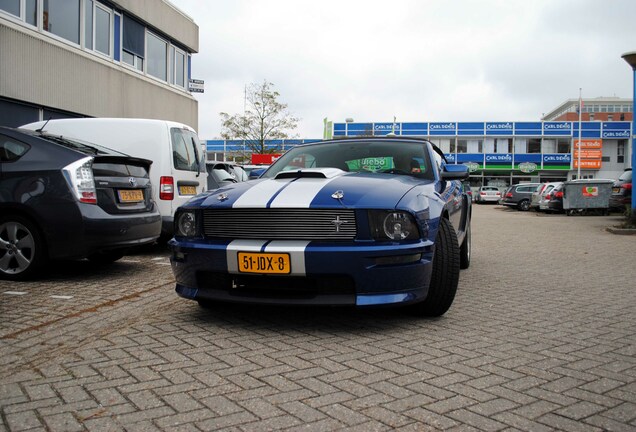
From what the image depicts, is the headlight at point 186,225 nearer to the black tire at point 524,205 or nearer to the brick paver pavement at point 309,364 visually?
the brick paver pavement at point 309,364

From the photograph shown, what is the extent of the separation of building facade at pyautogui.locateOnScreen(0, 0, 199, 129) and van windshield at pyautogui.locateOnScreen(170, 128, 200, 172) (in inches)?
235

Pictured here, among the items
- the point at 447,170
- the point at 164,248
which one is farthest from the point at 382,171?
the point at 164,248

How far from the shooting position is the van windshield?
770 cm

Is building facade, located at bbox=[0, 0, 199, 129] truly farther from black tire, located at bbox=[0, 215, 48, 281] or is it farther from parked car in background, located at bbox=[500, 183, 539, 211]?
parked car in background, located at bbox=[500, 183, 539, 211]

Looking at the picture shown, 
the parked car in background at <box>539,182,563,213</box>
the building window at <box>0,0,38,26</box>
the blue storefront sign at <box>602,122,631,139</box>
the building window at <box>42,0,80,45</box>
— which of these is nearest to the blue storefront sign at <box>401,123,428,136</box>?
the blue storefront sign at <box>602,122,631,139</box>

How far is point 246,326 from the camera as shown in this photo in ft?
12.4

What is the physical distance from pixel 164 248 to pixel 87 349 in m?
5.55

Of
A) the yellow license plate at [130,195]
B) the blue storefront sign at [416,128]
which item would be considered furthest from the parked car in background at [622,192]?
the blue storefront sign at [416,128]

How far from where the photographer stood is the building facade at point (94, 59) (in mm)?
12141

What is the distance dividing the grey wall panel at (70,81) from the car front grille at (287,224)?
1036 centimetres

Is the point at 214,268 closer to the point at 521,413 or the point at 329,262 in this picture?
the point at 329,262

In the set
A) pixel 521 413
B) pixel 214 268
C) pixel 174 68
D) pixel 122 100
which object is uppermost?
pixel 174 68

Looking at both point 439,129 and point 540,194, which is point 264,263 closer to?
point 540,194

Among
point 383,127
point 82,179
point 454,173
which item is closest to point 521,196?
point 454,173
